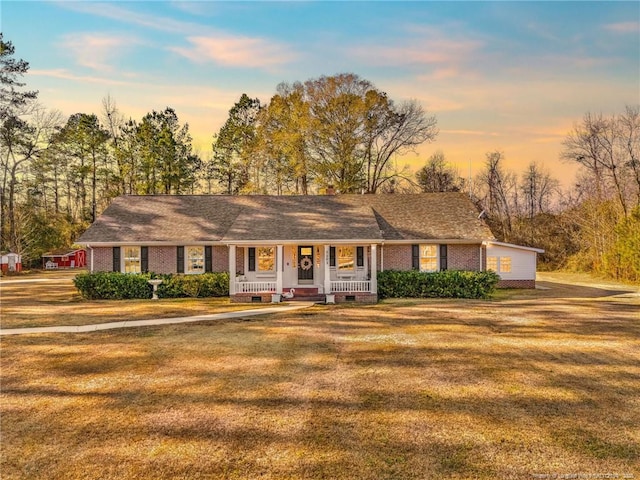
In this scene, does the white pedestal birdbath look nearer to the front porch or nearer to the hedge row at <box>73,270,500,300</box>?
the hedge row at <box>73,270,500,300</box>

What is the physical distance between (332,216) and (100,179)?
36357 mm

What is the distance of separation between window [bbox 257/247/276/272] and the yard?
8.38 metres

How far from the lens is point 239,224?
22.0 meters

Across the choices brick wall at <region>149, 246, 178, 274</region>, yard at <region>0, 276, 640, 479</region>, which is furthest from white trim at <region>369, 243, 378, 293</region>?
brick wall at <region>149, 246, 178, 274</region>

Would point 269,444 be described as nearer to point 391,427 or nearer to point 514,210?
point 391,427

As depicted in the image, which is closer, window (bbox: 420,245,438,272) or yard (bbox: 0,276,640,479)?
yard (bbox: 0,276,640,479)

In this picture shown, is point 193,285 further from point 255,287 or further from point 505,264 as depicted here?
point 505,264

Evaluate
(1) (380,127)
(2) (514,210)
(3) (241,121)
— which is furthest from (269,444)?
(2) (514,210)

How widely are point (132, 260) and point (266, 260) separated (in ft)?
24.7

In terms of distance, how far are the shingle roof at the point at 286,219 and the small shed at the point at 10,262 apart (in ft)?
72.7

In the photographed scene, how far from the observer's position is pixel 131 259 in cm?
2197

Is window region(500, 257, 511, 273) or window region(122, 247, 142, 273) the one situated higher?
window region(122, 247, 142, 273)

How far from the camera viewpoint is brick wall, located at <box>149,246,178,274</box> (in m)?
21.9

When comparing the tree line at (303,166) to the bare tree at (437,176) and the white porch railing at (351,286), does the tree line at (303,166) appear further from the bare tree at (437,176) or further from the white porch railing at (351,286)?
the white porch railing at (351,286)
